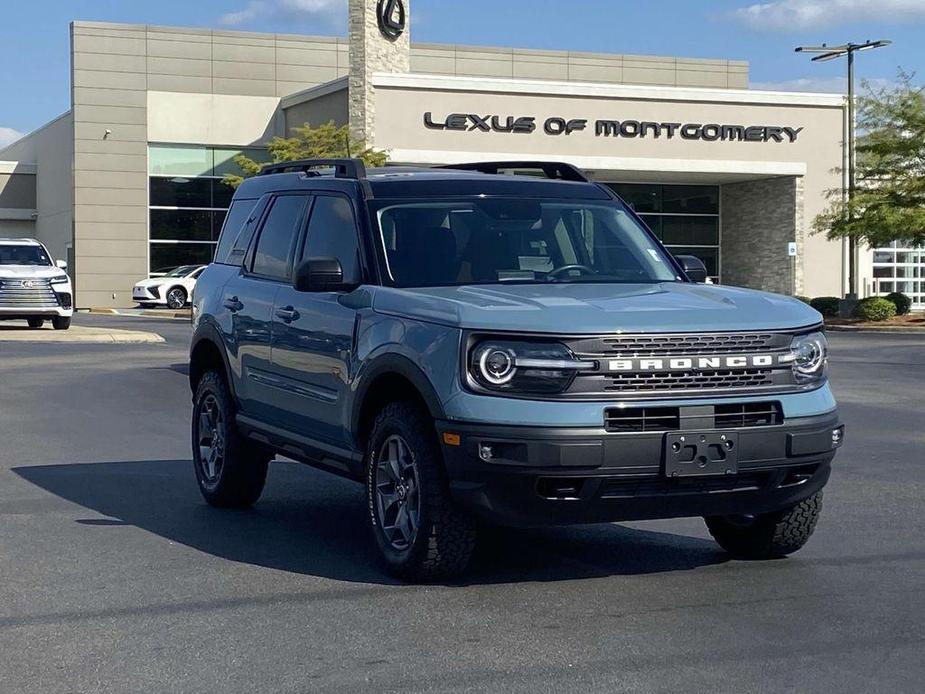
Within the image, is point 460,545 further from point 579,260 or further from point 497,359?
point 579,260

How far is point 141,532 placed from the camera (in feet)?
28.2

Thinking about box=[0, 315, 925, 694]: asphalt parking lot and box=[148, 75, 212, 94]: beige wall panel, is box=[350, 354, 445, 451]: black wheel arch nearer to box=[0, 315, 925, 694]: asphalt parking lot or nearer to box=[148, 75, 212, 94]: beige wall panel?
box=[0, 315, 925, 694]: asphalt parking lot

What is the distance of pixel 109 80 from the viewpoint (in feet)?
185

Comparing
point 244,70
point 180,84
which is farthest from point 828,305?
point 180,84

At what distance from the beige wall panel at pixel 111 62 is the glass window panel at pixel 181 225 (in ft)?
18.2

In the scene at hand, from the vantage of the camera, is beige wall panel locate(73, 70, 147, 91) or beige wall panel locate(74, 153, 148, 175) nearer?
beige wall panel locate(74, 153, 148, 175)

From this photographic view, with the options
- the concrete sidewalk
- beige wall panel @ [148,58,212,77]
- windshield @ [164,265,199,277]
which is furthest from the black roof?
beige wall panel @ [148,58,212,77]

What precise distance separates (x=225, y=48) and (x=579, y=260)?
169 ft

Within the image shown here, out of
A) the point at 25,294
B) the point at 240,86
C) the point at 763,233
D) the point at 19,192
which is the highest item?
the point at 240,86

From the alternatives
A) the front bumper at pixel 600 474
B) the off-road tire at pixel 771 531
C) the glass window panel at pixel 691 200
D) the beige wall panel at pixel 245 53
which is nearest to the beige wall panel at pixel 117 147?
the beige wall panel at pixel 245 53

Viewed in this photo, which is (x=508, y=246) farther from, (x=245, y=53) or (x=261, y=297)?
(x=245, y=53)

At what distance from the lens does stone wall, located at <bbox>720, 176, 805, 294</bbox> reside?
5081 centimetres

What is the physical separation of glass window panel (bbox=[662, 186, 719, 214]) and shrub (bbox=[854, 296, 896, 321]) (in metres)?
14.7

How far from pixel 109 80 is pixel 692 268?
50954mm
